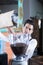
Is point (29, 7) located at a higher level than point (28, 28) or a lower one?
higher

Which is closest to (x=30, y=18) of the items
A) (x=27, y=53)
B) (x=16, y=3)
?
(x=16, y=3)

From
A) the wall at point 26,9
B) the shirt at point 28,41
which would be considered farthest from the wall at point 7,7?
the shirt at point 28,41

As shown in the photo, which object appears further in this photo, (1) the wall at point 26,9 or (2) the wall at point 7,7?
(1) the wall at point 26,9

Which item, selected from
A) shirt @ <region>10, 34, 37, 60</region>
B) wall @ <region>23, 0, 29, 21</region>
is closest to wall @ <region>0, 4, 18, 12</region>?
wall @ <region>23, 0, 29, 21</region>

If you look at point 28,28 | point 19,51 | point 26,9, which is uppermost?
point 26,9

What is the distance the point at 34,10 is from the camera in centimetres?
146

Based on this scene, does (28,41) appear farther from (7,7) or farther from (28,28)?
(7,7)

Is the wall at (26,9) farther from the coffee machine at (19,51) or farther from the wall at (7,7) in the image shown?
the coffee machine at (19,51)

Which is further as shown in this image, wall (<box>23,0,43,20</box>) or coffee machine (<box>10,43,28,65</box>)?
wall (<box>23,0,43,20</box>)

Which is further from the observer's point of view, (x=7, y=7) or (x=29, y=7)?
(x=29, y=7)

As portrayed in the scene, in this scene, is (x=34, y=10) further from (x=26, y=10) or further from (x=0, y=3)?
(x=0, y=3)

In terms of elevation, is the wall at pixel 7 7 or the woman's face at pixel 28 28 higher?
the wall at pixel 7 7

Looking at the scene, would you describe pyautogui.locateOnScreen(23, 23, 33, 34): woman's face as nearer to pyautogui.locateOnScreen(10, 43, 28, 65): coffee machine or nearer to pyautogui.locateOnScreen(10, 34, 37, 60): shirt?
pyautogui.locateOnScreen(10, 34, 37, 60): shirt

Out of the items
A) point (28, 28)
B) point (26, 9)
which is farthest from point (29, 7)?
point (28, 28)
